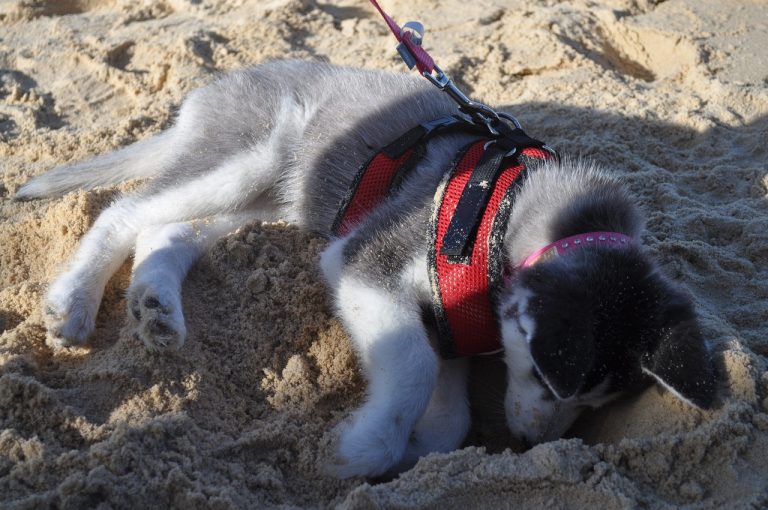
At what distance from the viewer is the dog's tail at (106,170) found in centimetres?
354

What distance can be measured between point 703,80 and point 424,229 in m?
2.78

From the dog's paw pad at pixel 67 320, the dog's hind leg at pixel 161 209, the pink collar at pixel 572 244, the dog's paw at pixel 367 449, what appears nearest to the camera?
the dog's paw at pixel 367 449

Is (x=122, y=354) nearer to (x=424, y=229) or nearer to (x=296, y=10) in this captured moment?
(x=424, y=229)

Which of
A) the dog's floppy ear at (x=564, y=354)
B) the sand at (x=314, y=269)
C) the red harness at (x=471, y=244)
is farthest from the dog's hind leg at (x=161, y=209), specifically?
the dog's floppy ear at (x=564, y=354)

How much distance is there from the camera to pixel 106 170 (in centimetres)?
361

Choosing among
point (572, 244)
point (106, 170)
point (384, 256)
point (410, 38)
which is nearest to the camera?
point (572, 244)

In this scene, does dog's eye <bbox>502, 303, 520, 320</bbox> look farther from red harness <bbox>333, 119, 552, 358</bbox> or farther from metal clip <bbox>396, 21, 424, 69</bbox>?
metal clip <bbox>396, 21, 424, 69</bbox>

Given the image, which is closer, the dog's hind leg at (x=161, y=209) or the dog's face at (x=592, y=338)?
the dog's face at (x=592, y=338)

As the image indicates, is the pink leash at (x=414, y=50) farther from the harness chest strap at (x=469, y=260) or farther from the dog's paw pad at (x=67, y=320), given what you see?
the dog's paw pad at (x=67, y=320)

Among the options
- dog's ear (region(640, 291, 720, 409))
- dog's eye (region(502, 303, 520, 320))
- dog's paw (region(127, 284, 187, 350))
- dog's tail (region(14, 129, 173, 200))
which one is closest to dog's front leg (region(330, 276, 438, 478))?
dog's eye (region(502, 303, 520, 320))

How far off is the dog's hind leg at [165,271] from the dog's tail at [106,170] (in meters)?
0.49

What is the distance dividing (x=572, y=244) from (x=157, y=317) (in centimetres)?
142

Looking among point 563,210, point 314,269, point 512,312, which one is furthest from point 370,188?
point 512,312

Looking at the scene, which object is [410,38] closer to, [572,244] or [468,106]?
[468,106]
